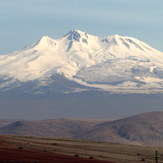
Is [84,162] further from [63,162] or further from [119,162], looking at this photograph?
[119,162]

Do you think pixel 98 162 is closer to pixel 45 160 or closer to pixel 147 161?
pixel 45 160

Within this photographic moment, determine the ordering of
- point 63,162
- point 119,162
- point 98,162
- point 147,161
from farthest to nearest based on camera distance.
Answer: point 147,161 < point 119,162 < point 98,162 < point 63,162

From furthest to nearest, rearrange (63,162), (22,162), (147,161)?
1. (147,161)
2. (63,162)
3. (22,162)

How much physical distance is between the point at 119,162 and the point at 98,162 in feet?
43.4

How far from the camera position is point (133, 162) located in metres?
81.4

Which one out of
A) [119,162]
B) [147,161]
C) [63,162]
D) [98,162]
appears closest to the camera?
[63,162]

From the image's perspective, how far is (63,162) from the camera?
61500 mm

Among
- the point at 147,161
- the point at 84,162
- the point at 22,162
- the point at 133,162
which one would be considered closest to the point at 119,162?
the point at 133,162

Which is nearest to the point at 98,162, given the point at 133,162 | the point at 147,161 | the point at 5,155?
the point at 5,155

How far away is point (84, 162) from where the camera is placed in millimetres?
63844

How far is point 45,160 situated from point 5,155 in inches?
142

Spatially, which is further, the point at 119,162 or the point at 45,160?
the point at 119,162

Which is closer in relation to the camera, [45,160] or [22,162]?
[22,162]

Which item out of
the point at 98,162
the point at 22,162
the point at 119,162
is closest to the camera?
the point at 22,162
